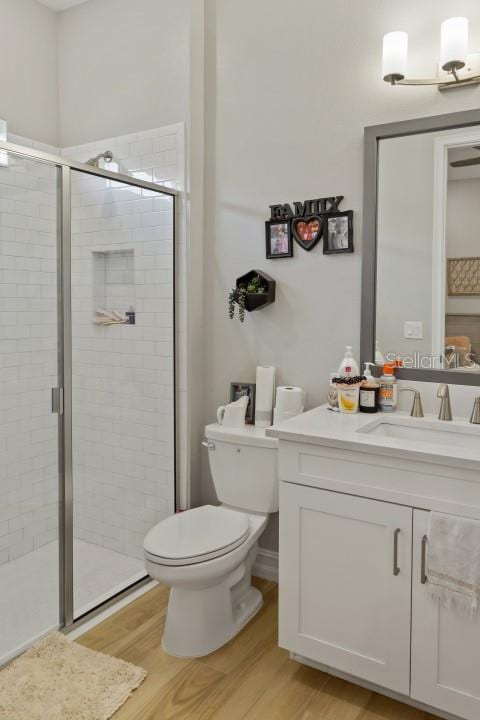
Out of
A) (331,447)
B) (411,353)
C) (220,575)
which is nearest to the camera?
(331,447)

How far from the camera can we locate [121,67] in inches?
114

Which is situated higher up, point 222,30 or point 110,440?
point 222,30

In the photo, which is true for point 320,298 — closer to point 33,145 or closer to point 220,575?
point 220,575

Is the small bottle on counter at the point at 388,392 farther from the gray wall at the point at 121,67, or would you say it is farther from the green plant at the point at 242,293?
the gray wall at the point at 121,67

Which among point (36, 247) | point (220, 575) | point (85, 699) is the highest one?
point (36, 247)

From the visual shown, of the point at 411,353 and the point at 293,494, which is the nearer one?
the point at 293,494

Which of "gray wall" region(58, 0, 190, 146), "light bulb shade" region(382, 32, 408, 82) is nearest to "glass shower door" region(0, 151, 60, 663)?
"gray wall" region(58, 0, 190, 146)

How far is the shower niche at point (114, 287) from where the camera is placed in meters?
2.52

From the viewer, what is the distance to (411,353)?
86.4 inches

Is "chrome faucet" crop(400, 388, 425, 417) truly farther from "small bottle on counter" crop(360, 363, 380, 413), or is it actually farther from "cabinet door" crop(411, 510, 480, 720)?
"cabinet door" crop(411, 510, 480, 720)

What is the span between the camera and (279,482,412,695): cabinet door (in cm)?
171

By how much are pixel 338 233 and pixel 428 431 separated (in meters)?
0.88

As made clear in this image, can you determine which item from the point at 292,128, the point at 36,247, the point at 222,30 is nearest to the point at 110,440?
the point at 36,247

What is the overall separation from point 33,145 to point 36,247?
1169 mm
